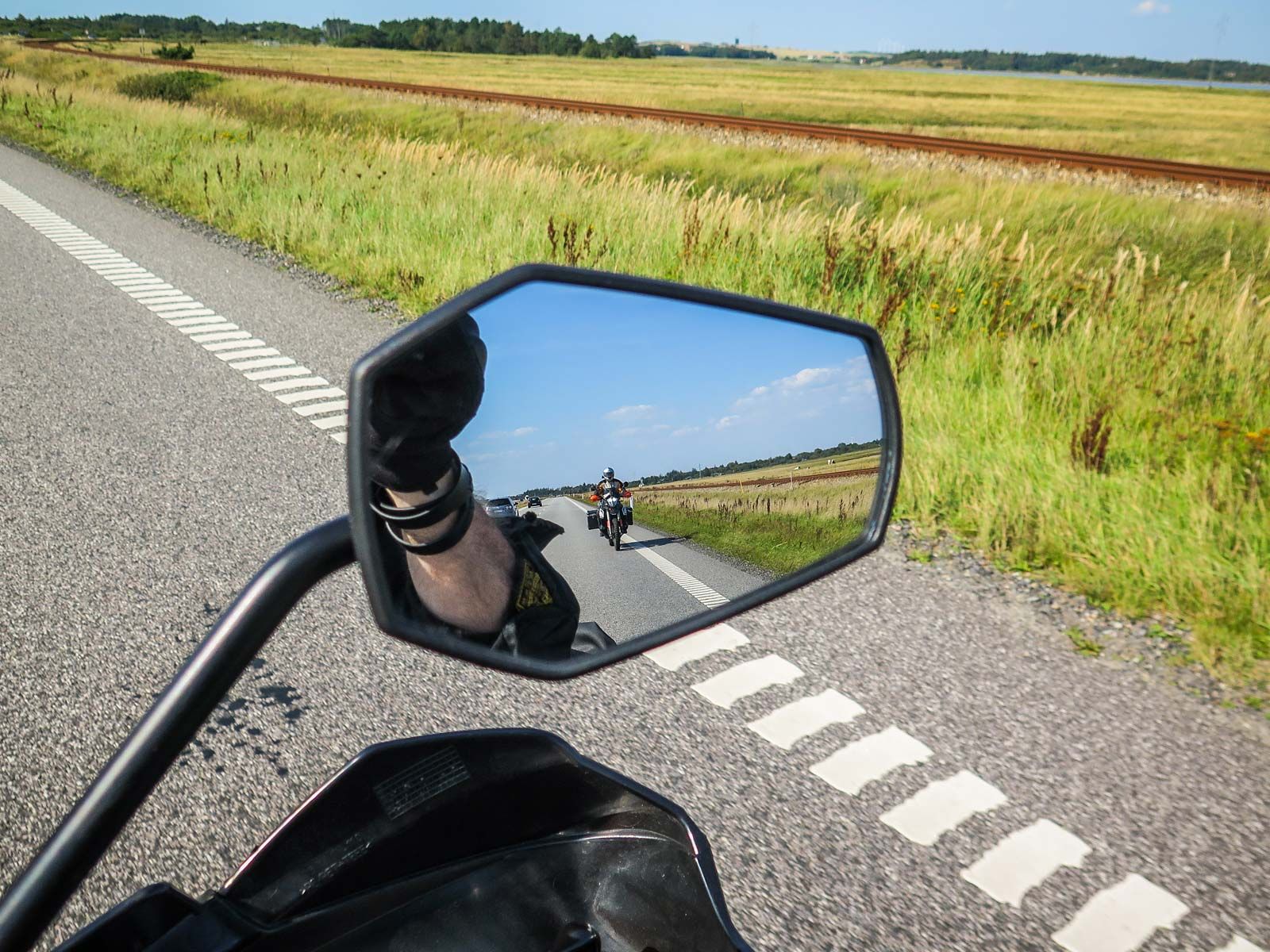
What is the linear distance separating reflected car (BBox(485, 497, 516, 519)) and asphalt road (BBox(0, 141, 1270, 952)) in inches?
3.7

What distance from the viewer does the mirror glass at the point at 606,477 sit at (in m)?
0.91

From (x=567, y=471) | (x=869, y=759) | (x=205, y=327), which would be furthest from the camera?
(x=205, y=327)

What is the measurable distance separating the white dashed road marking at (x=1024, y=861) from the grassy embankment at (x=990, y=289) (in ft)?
3.77

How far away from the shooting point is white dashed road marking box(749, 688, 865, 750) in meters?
2.68

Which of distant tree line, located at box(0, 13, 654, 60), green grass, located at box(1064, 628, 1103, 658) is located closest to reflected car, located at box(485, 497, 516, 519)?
green grass, located at box(1064, 628, 1103, 658)

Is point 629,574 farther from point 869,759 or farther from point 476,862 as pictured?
point 869,759

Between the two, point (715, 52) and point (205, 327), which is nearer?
point (205, 327)

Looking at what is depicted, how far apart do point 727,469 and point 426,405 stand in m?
0.45

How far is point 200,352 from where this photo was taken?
673cm

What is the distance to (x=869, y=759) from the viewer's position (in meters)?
2.58

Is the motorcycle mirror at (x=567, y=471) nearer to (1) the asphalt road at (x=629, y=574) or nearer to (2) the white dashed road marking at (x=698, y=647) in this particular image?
A: (1) the asphalt road at (x=629, y=574)

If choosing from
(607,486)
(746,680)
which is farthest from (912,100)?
(607,486)

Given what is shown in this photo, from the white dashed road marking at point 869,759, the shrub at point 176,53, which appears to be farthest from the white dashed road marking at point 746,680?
the shrub at point 176,53

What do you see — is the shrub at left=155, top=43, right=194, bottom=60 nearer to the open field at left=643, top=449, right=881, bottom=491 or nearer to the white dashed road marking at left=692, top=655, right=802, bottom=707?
the white dashed road marking at left=692, top=655, right=802, bottom=707
